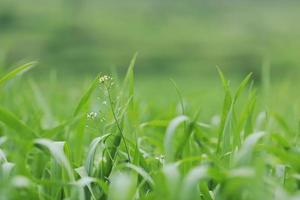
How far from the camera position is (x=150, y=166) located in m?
1.39

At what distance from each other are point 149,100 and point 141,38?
2100 cm

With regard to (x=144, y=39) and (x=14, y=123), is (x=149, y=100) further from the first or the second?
(x=144, y=39)

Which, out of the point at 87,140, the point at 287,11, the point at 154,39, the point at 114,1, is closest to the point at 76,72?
the point at 154,39

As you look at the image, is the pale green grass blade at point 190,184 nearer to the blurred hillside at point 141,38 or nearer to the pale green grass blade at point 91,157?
the pale green grass blade at point 91,157

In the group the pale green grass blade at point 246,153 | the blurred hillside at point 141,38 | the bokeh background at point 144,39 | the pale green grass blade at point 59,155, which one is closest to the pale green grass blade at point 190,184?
the pale green grass blade at point 246,153

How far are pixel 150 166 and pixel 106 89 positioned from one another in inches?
8.0

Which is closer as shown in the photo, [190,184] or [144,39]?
[190,184]

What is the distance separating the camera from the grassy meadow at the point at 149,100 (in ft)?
3.72

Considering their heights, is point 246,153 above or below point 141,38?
above

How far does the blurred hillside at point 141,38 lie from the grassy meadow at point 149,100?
0.06 metres

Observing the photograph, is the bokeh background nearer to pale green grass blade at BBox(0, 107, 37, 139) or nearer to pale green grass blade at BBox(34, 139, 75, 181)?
pale green grass blade at BBox(0, 107, 37, 139)

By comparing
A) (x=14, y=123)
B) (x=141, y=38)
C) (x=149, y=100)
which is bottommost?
(x=141, y=38)

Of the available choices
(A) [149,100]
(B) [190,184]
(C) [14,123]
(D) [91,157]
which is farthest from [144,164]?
(A) [149,100]

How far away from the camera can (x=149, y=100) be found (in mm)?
2982
